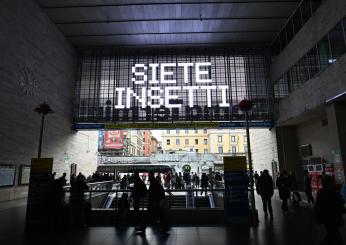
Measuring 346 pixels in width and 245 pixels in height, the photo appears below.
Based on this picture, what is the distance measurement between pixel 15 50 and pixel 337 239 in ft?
61.2

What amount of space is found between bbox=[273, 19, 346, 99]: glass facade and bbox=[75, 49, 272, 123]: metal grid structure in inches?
120

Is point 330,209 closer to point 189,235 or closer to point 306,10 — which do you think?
point 189,235

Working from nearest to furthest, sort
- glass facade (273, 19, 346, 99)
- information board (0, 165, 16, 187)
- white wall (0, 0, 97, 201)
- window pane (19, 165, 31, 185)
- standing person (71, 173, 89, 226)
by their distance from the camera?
standing person (71, 173, 89, 226) → glass facade (273, 19, 346, 99) → information board (0, 165, 16, 187) → white wall (0, 0, 97, 201) → window pane (19, 165, 31, 185)

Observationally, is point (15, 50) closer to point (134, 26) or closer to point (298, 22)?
point (134, 26)

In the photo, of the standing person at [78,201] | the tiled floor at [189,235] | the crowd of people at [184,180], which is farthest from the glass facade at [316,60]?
the standing person at [78,201]

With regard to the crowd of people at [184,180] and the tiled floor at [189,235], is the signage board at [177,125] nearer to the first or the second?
the crowd of people at [184,180]

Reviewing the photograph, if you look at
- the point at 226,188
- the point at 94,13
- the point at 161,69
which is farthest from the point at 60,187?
the point at 161,69

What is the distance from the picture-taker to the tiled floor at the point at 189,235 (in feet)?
24.4

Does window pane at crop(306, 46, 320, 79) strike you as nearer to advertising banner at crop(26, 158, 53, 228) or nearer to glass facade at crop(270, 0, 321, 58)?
glass facade at crop(270, 0, 321, 58)

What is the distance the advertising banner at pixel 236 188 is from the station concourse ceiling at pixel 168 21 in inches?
577

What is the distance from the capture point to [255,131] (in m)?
31.8

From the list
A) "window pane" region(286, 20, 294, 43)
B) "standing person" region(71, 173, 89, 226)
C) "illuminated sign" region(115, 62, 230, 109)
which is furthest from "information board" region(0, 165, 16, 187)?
"window pane" region(286, 20, 294, 43)

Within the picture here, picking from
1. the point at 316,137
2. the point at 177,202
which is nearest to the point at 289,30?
the point at 316,137

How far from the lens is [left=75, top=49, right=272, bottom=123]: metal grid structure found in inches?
1027
